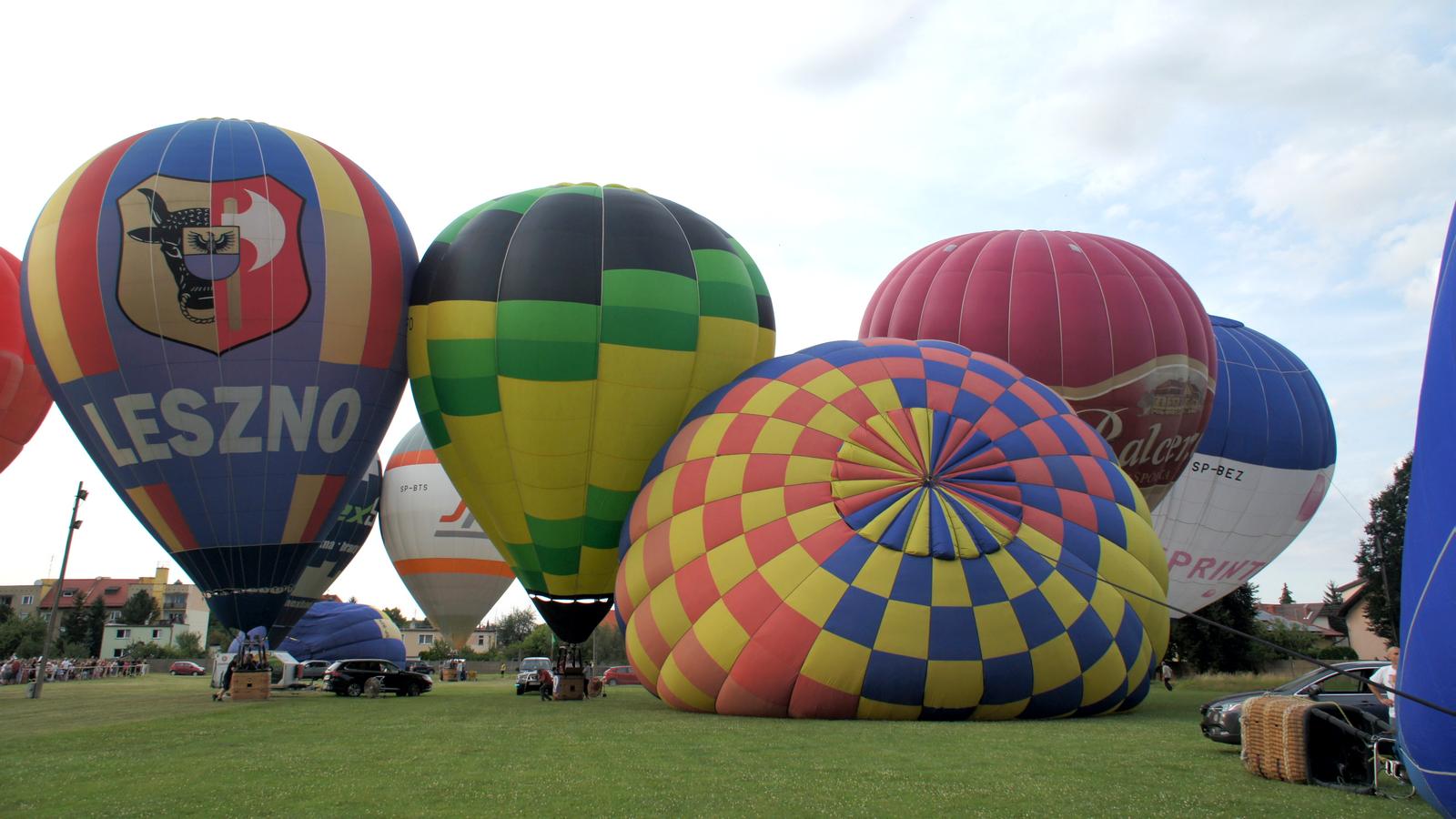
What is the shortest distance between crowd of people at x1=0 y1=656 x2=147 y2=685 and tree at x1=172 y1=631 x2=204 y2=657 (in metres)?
15.0

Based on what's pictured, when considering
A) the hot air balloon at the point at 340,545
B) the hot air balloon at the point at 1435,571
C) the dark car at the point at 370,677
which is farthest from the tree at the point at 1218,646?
the hot air balloon at the point at 1435,571

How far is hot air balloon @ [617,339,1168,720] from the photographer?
10688mm

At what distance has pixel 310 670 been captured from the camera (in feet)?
89.9

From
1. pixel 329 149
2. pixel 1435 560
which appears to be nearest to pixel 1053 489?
pixel 1435 560

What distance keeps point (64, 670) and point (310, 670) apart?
560 inches

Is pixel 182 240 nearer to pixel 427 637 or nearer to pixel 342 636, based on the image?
pixel 342 636

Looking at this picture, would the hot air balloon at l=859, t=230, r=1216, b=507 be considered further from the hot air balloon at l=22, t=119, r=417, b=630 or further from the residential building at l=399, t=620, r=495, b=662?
the residential building at l=399, t=620, r=495, b=662

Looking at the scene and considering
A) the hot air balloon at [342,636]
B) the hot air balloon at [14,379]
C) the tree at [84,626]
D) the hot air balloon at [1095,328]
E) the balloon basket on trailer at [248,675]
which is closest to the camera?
the hot air balloon at [1095,328]

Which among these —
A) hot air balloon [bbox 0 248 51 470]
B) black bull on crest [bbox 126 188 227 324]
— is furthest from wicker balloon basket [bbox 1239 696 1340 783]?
hot air balloon [bbox 0 248 51 470]

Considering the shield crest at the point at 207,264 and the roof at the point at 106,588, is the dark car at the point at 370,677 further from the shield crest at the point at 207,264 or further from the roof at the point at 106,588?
the roof at the point at 106,588

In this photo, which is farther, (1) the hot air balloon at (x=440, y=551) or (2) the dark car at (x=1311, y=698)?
(1) the hot air balloon at (x=440, y=551)

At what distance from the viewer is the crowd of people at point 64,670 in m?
29.9

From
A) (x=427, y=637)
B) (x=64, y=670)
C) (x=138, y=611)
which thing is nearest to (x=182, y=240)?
(x=64, y=670)

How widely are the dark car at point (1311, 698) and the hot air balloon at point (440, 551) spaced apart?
1944 centimetres
